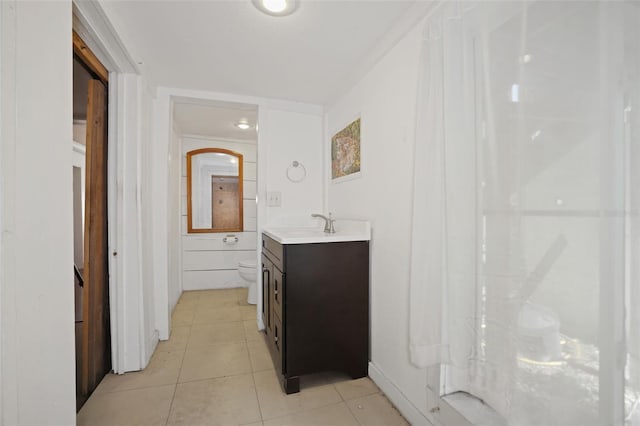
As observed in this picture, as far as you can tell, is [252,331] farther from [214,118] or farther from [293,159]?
[214,118]

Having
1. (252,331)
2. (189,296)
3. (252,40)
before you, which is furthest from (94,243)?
(189,296)

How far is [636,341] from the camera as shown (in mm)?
629

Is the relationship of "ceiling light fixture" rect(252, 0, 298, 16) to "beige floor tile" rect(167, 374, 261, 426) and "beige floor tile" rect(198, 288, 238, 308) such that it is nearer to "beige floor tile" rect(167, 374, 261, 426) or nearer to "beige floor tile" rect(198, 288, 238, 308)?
"beige floor tile" rect(167, 374, 261, 426)

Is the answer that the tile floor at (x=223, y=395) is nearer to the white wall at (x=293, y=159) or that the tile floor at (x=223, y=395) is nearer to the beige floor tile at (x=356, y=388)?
the beige floor tile at (x=356, y=388)

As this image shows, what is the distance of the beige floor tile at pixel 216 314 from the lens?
2736 mm

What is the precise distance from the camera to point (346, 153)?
225 centimetres

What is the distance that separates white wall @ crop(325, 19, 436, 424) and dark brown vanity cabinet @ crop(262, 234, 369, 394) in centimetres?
11

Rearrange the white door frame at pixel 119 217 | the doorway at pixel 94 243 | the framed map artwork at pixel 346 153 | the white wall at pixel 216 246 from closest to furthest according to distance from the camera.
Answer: the doorway at pixel 94 243 < the white door frame at pixel 119 217 < the framed map artwork at pixel 346 153 < the white wall at pixel 216 246

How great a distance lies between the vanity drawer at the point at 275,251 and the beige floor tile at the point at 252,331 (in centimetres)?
82

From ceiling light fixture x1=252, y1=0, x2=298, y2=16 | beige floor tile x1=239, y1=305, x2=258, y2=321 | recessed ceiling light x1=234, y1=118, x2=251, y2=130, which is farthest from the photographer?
recessed ceiling light x1=234, y1=118, x2=251, y2=130

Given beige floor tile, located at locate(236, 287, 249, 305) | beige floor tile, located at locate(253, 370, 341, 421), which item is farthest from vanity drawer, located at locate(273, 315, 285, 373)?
beige floor tile, located at locate(236, 287, 249, 305)

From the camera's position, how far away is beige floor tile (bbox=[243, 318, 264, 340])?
2404 mm

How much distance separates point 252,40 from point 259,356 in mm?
2196

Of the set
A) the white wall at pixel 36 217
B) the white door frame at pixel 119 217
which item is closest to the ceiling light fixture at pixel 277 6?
the white wall at pixel 36 217
